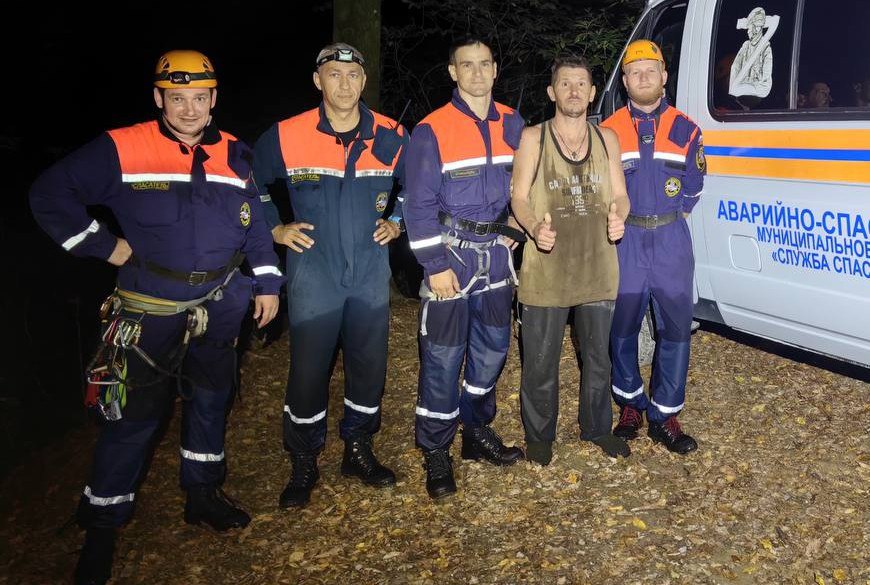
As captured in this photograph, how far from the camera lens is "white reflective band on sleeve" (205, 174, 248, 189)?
3.30 metres

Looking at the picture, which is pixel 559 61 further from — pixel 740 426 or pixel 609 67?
pixel 609 67

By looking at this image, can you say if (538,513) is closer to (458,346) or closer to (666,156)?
(458,346)

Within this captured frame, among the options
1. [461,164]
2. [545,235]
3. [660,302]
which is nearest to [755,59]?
[660,302]

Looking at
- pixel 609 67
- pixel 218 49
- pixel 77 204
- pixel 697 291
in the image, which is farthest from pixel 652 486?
pixel 218 49

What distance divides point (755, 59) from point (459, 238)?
188 centimetres

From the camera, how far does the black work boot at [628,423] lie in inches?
169

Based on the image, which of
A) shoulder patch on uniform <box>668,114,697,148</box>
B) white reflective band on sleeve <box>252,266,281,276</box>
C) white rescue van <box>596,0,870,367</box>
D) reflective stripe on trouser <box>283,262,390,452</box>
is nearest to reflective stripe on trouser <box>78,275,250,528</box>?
white reflective band on sleeve <box>252,266,281,276</box>

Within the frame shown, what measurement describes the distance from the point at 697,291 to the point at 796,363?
1.30 meters

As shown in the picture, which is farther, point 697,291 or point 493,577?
point 697,291

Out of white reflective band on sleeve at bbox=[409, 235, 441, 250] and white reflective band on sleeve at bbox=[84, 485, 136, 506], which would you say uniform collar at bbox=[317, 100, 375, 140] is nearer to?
white reflective band on sleeve at bbox=[409, 235, 441, 250]

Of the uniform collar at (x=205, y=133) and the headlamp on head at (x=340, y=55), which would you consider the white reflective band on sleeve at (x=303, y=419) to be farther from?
the headlamp on head at (x=340, y=55)

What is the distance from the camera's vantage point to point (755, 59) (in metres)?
4.03

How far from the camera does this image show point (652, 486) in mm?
3871

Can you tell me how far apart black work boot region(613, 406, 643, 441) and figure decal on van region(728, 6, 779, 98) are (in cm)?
182
